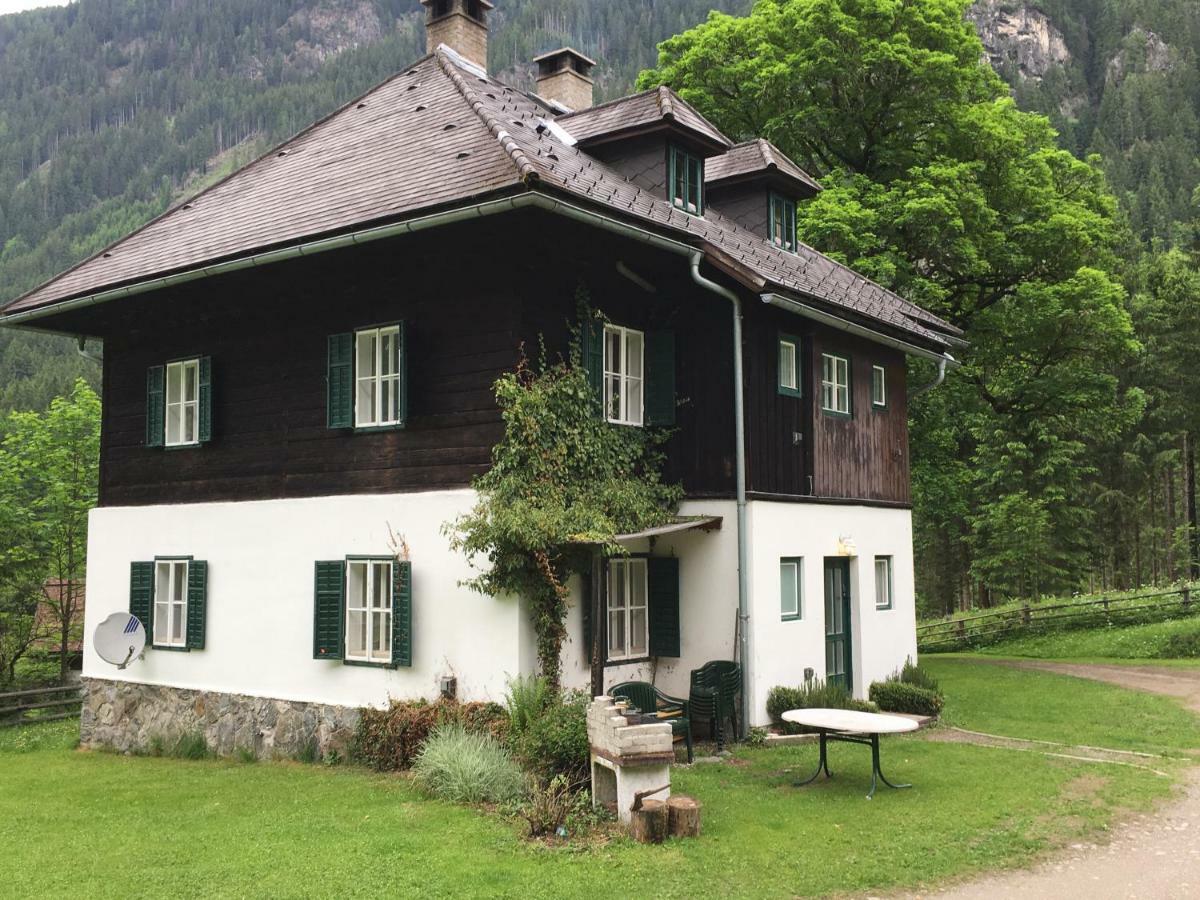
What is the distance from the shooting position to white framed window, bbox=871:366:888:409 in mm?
17172

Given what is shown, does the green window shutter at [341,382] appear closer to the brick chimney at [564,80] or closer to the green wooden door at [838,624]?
the green wooden door at [838,624]

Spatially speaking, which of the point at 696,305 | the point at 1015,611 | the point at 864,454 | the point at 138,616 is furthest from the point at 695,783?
the point at 1015,611

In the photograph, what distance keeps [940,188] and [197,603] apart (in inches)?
606

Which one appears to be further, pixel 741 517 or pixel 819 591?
pixel 819 591

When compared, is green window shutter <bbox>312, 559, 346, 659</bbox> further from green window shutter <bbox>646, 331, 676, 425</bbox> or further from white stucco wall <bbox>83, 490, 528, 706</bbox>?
green window shutter <bbox>646, 331, 676, 425</bbox>

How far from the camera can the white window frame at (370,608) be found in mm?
12883

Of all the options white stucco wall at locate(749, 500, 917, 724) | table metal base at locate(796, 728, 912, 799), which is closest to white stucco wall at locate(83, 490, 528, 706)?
table metal base at locate(796, 728, 912, 799)

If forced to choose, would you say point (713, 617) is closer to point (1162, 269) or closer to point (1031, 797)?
point (1031, 797)

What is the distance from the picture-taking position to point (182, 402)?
15.7 meters

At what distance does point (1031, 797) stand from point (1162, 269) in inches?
1405

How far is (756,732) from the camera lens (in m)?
13.1

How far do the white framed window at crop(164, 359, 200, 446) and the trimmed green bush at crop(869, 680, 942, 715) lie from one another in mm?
10681

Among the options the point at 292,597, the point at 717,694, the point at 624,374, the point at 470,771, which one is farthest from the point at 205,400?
the point at 717,694

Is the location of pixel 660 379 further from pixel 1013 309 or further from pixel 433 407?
pixel 1013 309
